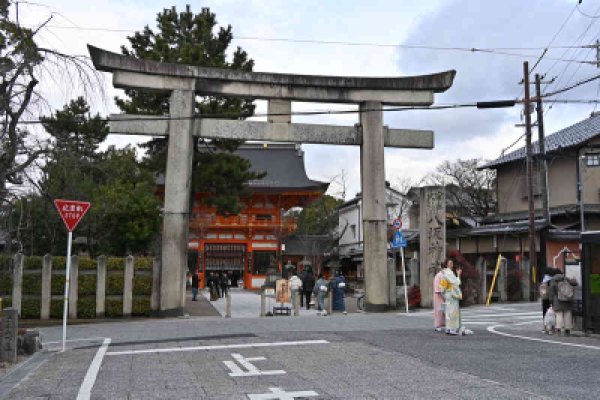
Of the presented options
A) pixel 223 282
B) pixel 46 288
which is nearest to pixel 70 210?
pixel 46 288

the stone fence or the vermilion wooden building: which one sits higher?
the vermilion wooden building

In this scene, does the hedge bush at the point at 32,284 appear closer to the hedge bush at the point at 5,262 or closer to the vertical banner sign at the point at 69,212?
the hedge bush at the point at 5,262

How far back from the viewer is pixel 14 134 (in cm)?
1284

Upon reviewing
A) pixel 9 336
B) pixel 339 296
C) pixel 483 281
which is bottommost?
pixel 9 336

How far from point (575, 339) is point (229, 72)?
1261 cm

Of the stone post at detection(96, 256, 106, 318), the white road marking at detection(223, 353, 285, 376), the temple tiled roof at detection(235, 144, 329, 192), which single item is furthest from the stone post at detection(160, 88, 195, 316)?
the temple tiled roof at detection(235, 144, 329, 192)

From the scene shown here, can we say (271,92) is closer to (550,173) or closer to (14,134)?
(14,134)

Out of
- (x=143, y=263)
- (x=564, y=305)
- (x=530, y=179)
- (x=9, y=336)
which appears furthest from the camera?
(x=530, y=179)

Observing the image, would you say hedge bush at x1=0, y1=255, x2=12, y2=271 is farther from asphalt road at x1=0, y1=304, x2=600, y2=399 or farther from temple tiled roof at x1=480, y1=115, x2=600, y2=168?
temple tiled roof at x1=480, y1=115, x2=600, y2=168

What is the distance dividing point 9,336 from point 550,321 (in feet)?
36.2

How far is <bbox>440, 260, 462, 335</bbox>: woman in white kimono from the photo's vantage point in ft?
39.2

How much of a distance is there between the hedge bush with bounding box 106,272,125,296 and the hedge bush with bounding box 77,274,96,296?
1.35 feet

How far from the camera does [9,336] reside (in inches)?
376

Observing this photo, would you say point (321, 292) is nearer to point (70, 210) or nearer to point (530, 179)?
point (70, 210)
